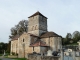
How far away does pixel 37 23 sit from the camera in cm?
4250

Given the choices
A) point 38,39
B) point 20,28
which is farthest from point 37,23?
point 20,28

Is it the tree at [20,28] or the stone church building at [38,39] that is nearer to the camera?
the stone church building at [38,39]

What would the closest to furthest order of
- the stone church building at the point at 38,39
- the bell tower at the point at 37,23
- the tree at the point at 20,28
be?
1. the stone church building at the point at 38,39
2. the bell tower at the point at 37,23
3. the tree at the point at 20,28

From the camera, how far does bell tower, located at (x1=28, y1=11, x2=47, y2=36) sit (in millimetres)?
42459

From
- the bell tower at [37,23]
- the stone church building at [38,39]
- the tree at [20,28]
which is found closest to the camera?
the stone church building at [38,39]

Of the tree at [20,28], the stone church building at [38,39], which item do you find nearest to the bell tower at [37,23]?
the stone church building at [38,39]

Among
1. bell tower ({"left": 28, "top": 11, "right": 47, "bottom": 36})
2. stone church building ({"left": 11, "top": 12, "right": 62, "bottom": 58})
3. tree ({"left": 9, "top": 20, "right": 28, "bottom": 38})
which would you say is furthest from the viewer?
tree ({"left": 9, "top": 20, "right": 28, "bottom": 38})

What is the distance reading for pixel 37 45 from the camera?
118 feet

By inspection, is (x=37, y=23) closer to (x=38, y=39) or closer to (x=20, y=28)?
(x=38, y=39)

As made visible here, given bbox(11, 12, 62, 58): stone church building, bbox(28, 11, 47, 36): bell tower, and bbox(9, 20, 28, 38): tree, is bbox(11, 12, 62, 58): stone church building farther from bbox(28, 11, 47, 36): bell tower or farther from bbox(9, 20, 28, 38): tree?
bbox(9, 20, 28, 38): tree

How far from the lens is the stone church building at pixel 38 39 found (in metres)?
37.0

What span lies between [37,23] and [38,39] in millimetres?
5088

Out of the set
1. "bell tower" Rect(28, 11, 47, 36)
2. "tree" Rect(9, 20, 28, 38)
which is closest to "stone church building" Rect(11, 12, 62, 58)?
"bell tower" Rect(28, 11, 47, 36)

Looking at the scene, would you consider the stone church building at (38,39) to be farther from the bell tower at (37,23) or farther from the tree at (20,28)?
the tree at (20,28)
